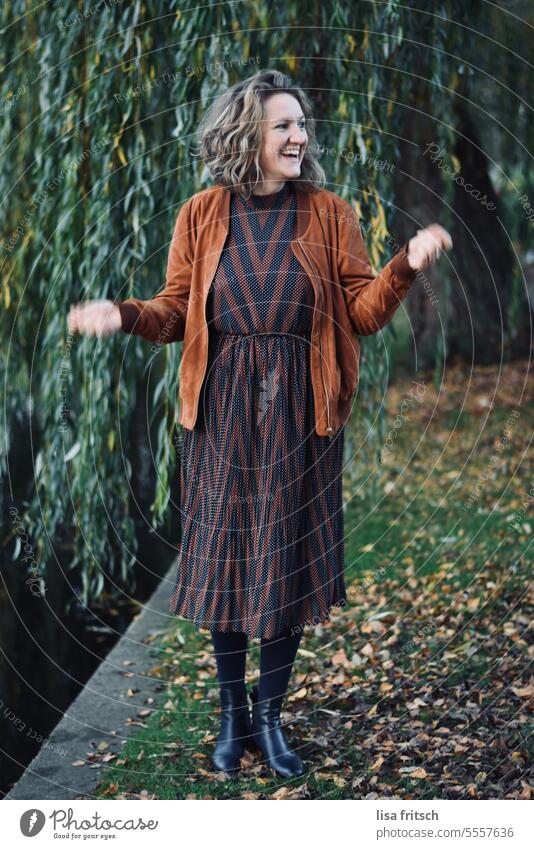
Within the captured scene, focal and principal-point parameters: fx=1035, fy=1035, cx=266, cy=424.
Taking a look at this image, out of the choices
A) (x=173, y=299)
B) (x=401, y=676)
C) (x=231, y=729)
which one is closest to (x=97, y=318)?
(x=173, y=299)

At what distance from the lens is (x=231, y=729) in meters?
3.00

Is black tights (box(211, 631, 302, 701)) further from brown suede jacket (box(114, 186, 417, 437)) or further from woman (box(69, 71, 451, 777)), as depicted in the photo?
brown suede jacket (box(114, 186, 417, 437))

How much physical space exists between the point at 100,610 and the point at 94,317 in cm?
260

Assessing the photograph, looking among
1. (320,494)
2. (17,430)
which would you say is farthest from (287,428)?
(17,430)

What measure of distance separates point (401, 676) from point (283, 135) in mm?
1926

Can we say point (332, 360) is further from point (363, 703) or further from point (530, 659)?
point (530, 659)

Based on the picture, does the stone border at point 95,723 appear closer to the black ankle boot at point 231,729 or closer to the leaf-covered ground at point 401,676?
the leaf-covered ground at point 401,676

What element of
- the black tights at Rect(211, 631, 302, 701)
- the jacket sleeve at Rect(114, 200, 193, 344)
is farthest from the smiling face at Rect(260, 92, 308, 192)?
the black tights at Rect(211, 631, 302, 701)

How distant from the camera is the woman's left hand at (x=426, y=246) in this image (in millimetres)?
2523

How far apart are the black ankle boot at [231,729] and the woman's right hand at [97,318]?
3.61 feet

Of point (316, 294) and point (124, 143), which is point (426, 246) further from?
point (124, 143)

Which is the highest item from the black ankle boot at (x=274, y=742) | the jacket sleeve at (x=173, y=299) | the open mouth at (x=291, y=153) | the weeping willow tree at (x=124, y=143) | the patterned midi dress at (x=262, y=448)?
the weeping willow tree at (x=124, y=143)

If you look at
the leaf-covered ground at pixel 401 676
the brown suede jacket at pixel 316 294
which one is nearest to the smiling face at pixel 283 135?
the brown suede jacket at pixel 316 294

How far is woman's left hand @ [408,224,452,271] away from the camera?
2523mm
